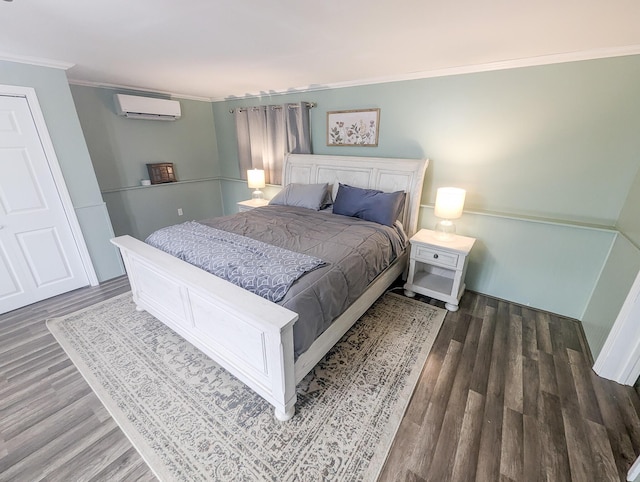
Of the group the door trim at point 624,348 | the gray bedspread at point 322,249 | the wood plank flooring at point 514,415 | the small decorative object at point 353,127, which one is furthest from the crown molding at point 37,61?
the door trim at point 624,348

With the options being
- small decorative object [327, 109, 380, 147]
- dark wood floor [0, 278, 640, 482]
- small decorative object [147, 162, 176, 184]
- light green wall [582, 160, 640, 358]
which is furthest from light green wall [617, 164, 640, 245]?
small decorative object [147, 162, 176, 184]

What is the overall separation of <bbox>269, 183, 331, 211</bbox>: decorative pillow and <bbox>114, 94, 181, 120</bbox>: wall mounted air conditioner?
6.74 ft

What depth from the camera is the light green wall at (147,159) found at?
3.33 meters

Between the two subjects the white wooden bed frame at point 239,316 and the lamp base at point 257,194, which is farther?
the lamp base at point 257,194

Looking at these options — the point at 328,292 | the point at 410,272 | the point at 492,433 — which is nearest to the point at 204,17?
the point at 328,292

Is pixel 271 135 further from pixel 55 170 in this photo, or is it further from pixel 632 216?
pixel 632 216

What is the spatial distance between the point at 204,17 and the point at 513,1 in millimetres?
1630

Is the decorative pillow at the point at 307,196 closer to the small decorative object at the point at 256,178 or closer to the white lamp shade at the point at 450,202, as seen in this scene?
the small decorative object at the point at 256,178

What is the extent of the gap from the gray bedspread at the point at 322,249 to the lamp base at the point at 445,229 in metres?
0.36

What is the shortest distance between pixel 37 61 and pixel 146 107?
1.22m

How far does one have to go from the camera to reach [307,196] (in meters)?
3.21

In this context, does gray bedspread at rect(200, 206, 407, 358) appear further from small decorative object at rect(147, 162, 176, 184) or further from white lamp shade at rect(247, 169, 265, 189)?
small decorative object at rect(147, 162, 176, 184)

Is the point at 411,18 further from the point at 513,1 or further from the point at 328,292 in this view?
the point at 328,292

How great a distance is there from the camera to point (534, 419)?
156 centimetres
